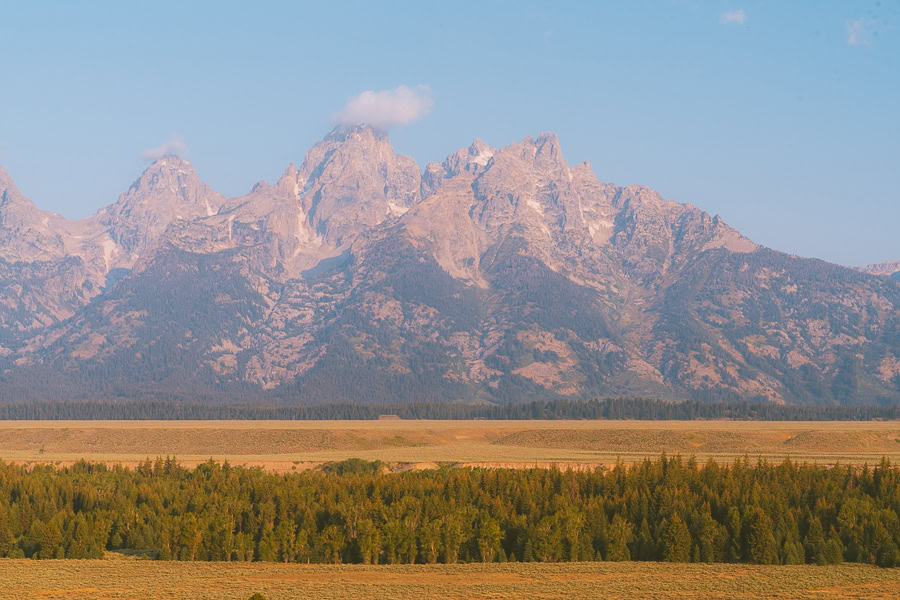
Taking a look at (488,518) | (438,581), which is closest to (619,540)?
(488,518)

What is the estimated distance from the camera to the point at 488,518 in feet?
341

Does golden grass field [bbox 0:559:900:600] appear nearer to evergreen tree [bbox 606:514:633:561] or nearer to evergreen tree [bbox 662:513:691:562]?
evergreen tree [bbox 662:513:691:562]

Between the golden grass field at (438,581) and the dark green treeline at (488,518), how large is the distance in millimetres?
4728

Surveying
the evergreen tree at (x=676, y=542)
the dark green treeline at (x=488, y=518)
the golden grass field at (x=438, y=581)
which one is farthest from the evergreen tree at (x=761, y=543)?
the evergreen tree at (x=676, y=542)

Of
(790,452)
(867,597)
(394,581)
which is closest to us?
(867,597)

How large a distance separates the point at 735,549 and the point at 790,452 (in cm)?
9910

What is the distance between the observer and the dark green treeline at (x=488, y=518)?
326ft

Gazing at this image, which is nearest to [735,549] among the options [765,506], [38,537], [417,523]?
[765,506]

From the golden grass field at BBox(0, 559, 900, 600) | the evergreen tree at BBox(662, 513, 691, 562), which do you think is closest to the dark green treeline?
the evergreen tree at BBox(662, 513, 691, 562)

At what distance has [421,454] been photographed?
19462 cm

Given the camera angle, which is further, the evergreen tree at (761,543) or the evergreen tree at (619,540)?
the evergreen tree at (619,540)

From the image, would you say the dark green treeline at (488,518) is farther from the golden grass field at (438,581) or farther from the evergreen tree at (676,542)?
the golden grass field at (438,581)

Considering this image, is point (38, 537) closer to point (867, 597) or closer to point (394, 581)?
point (394, 581)

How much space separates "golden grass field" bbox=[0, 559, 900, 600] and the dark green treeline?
15.5 feet
